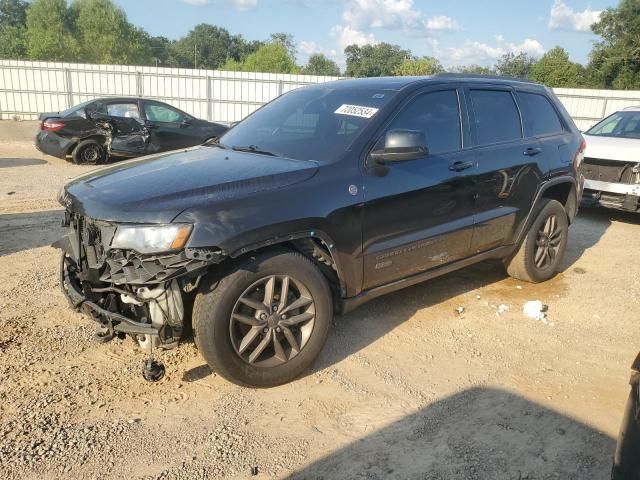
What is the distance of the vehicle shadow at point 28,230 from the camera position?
227 inches

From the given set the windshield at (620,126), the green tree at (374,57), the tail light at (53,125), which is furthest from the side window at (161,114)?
the green tree at (374,57)

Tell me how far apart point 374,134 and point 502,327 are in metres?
1.95

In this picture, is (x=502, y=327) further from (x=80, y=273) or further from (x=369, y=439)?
(x=80, y=273)

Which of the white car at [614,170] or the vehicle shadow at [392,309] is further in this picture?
the white car at [614,170]

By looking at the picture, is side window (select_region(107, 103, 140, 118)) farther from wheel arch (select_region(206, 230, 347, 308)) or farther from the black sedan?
wheel arch (select_region(206, 230, 347, 308))

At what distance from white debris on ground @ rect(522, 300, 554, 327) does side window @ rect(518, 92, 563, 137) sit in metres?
1.54

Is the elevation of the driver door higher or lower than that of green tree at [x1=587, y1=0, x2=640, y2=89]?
lower

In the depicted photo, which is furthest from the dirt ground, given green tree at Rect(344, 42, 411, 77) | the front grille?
green tree at Rect(344, 42, 411, 77)

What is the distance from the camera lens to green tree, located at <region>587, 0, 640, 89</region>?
4394cm

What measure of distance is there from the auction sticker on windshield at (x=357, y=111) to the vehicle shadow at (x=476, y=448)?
1.98 m

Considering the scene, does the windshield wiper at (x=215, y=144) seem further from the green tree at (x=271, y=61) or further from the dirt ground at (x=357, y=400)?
the green tree at (x=271, y=61)

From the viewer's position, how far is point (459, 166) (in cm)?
404

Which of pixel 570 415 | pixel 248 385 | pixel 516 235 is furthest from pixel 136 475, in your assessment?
pixel 516 235

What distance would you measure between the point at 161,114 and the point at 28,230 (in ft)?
21.6
